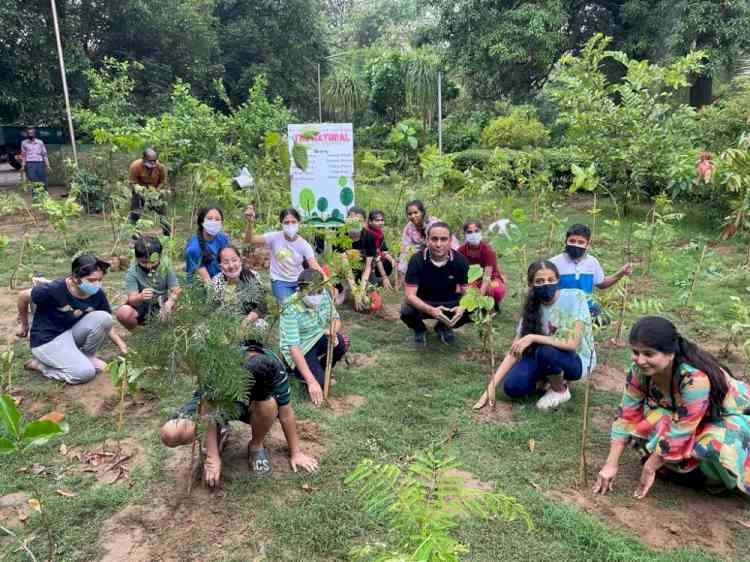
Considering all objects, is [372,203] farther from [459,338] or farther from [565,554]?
[565,554]

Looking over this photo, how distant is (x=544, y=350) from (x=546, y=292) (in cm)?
35

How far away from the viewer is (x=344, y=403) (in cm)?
388

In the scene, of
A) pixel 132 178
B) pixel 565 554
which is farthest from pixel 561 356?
pixel 132 178

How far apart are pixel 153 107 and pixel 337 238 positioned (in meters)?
13.5

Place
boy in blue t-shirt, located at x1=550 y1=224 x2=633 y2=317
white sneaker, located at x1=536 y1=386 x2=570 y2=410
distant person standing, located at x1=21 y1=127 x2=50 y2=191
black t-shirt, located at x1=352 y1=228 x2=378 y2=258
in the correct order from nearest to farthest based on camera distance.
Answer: white sneaker, located at x1=536 y1=386 x2=570 y2=410, boy in blue t-shirt, located at x1=550 y1=224 x2=633 y2=317, black t-shirt, located at x1=352 y1=228 x2=378 y2=258, distant person standing, located at x1=21 y1=127 x2=50 y2=191

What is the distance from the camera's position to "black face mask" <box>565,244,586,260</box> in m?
4.12

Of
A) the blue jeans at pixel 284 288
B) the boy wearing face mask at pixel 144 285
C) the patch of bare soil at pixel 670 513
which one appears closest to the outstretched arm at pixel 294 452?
the patch of bare soil at pixel 670 513

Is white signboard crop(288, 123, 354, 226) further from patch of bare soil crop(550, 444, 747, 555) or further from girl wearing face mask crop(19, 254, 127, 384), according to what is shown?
patch of bare soil crop(550, 444, 747, 555)

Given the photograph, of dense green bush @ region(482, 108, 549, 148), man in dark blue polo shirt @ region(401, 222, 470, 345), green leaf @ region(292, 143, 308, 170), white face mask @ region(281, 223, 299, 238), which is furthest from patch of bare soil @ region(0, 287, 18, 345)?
dense green bush @ region(482, 108, 549, 148)

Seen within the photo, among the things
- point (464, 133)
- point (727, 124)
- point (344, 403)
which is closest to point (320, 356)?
point (344, 403)

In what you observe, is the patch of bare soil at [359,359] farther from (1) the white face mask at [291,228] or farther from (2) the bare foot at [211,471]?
(2) the bare foot at [211,471]

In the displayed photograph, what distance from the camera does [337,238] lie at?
13.2 feet

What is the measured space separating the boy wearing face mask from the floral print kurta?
313 cm

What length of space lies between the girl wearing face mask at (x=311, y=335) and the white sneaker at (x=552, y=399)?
136 cm
